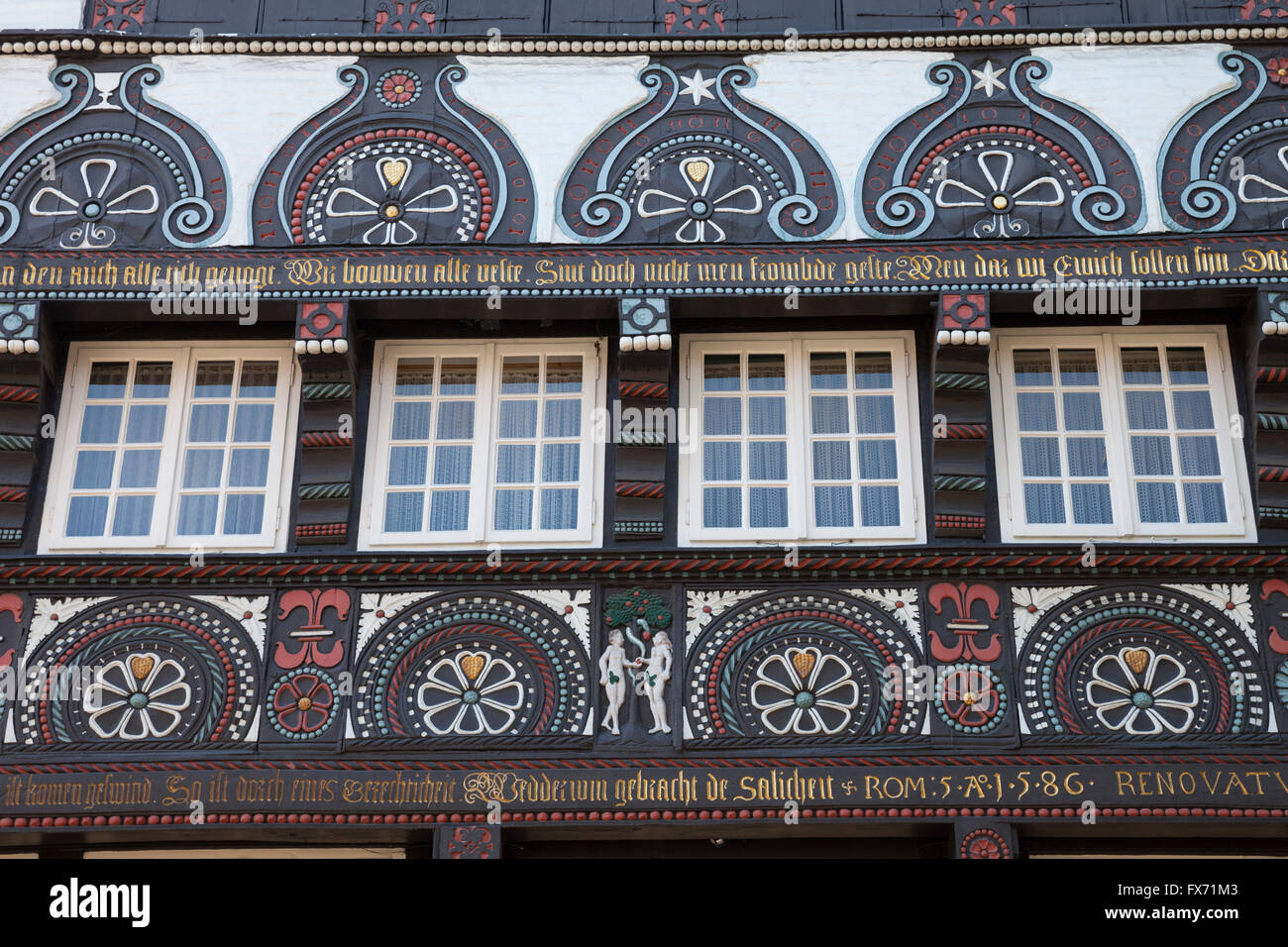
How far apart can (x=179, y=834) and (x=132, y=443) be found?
2.37 metres

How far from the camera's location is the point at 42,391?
474 inches

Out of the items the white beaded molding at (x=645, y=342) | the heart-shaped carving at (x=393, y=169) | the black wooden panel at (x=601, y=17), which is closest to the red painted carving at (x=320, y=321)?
the heart-shaped carving at (x=393, y=169)

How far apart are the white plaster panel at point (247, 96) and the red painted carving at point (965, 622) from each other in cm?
481

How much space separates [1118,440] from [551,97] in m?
4.00

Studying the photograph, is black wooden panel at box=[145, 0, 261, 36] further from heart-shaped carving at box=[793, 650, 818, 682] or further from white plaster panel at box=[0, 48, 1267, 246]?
heart-shaped carving at box=[793, 650, 818, 682]

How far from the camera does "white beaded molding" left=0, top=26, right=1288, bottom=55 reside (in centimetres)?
1259

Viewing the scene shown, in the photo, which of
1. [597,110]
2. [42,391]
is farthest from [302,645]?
[597,110]

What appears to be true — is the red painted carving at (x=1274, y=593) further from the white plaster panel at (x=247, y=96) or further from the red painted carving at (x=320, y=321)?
the white plaster panel at (x=247, y=96)

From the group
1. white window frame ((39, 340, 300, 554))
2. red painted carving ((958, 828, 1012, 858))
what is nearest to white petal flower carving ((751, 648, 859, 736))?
red painted carving ((958, 828, 1012, 858))

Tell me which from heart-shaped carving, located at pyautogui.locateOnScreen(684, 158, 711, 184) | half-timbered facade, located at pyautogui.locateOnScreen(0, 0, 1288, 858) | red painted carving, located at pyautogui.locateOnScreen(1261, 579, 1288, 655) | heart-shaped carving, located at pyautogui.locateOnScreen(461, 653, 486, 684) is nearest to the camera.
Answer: half-timbered facade, located at pyautogui.locateOnScreen(0, 0, 1288, 858)

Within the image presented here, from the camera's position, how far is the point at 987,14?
42.0 feet

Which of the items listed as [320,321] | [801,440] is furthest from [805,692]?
[320,321]

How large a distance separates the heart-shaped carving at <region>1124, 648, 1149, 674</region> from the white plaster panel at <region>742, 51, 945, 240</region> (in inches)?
131

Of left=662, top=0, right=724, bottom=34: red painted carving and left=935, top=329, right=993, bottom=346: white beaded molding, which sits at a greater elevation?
left=662, top=0, right=724, bottom=34: red painted carving
